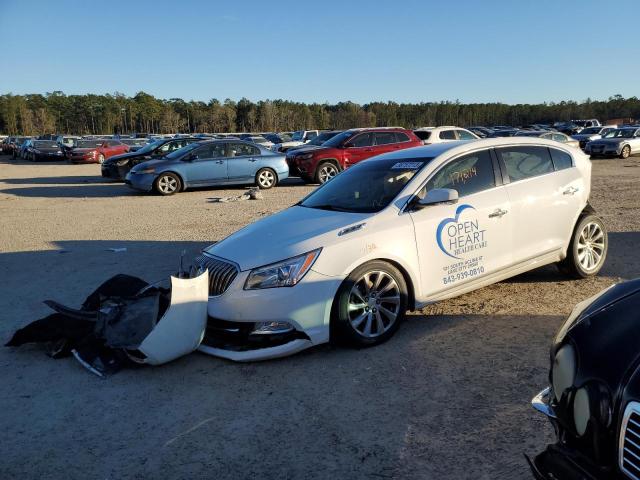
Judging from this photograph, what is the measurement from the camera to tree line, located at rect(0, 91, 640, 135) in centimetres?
11175

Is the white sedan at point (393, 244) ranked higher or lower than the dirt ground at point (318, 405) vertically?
higher

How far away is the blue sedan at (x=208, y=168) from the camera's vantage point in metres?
16.3

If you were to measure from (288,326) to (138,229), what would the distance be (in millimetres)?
7271

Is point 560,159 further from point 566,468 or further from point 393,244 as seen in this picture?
point 566,468

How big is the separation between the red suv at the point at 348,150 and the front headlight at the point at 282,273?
532 inches

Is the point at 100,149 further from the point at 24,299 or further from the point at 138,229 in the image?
the point at 24,299

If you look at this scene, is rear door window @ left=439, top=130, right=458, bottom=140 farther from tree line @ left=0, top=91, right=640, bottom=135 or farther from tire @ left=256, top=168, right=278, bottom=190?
tree line @ left=0, top=91, right=640, bottom=135

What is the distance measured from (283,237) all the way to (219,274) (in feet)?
2.00

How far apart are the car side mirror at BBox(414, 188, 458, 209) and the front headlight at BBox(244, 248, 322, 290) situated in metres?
1.12

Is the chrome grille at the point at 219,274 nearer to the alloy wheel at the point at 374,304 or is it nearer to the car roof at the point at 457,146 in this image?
the alloy wheel at the point at 374,304

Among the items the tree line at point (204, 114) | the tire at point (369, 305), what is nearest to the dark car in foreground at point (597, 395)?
the tire at point (369, 305)

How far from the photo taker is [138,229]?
10547 mm

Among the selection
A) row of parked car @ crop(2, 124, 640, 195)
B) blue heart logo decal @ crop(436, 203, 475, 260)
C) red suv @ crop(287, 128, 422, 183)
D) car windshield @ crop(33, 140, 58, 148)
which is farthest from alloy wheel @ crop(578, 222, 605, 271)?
car windshield @ crop(33, 140, 58, 148)

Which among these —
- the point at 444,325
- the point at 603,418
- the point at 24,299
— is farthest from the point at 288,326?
the point at 24,299
